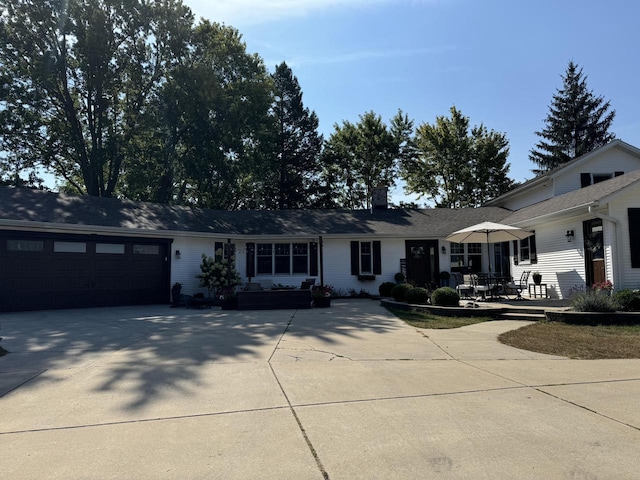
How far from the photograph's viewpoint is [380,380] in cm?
530

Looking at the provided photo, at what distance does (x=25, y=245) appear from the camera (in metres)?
13.4

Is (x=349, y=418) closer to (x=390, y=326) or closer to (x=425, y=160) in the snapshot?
(x=390, y=326)

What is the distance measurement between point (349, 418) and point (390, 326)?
611 cm

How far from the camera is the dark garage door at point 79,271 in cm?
1320

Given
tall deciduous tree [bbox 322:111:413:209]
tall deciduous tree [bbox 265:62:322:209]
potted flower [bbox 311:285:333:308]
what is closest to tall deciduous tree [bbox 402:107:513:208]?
tall deciduous tree [bbox 322:111:413:209]

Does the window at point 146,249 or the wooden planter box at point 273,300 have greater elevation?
the window at point 146,249

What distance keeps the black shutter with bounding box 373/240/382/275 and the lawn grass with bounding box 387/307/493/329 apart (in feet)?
20.5

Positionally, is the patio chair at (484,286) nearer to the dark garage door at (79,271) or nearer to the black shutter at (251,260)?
the black shutter at (251,260)

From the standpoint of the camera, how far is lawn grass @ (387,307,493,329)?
9.86 metres

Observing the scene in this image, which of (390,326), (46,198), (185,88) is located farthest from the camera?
(185,88)

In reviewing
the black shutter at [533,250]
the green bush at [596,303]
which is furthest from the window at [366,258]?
the green bush at [596,303]

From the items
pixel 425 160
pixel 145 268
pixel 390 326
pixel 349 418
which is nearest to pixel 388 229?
pixel 390 326

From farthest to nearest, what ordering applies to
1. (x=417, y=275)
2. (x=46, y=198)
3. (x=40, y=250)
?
(x=417, y=275)
(x=46, y=198)
(x=40, y=250)

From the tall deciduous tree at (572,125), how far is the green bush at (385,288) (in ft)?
93.0
